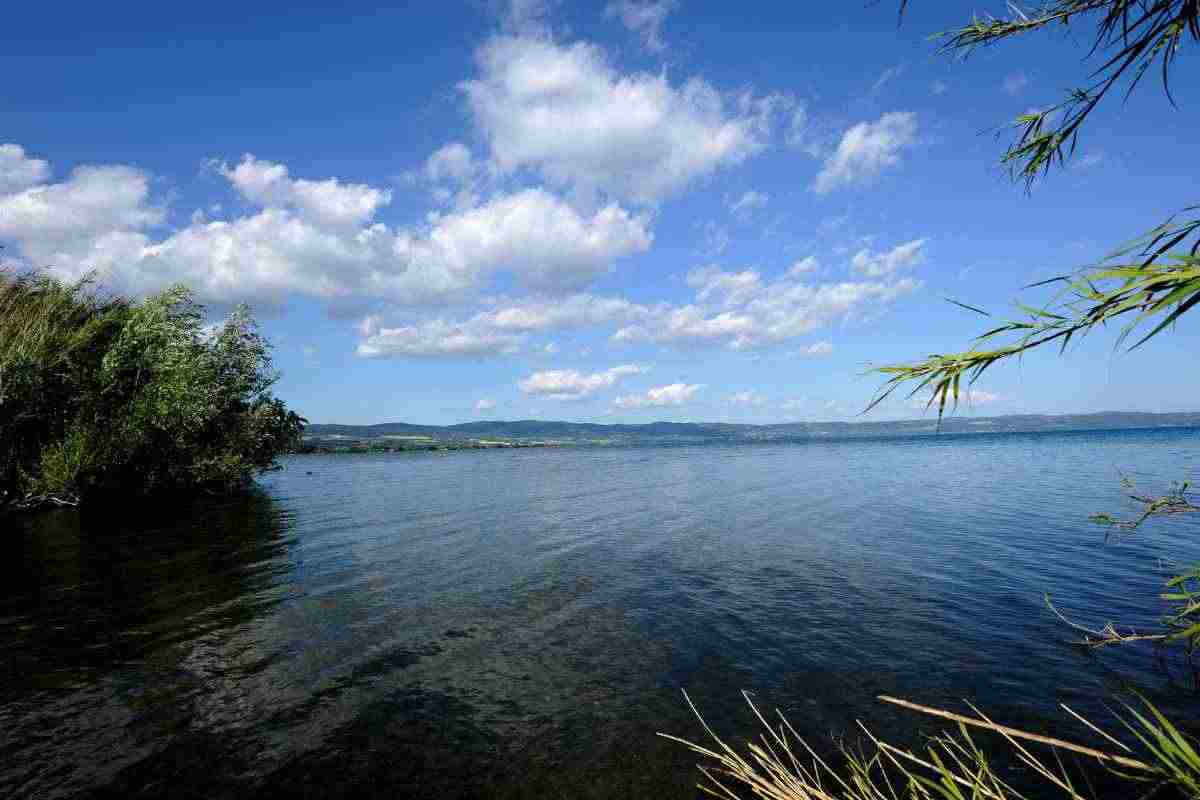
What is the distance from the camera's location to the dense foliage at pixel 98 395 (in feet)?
104

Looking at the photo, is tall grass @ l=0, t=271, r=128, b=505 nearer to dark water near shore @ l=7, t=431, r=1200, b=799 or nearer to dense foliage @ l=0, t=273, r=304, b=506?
dense foliage @ l=0, t=273, r=304, b=506

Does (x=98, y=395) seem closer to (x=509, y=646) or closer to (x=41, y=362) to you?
(x=41, y=362)

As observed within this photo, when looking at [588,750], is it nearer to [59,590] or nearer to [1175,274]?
[1175,274]

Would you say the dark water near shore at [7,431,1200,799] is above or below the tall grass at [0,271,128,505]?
below

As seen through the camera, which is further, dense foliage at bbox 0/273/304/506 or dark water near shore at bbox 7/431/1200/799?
dense foliage at bbox 0/273/304/506

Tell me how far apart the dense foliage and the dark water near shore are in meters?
7.31

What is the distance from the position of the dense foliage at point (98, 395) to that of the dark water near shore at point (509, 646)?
7.31 meters

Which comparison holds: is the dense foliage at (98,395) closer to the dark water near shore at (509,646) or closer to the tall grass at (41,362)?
the tall grass at (41,362)

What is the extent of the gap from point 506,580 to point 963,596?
1431 centimetres

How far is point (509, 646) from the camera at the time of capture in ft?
46.6

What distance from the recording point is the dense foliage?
31.6m

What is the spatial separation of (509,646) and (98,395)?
121ft

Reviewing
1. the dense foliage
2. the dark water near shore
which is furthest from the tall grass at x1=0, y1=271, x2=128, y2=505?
the dark water near shore

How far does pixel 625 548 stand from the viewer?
25.7 metres
